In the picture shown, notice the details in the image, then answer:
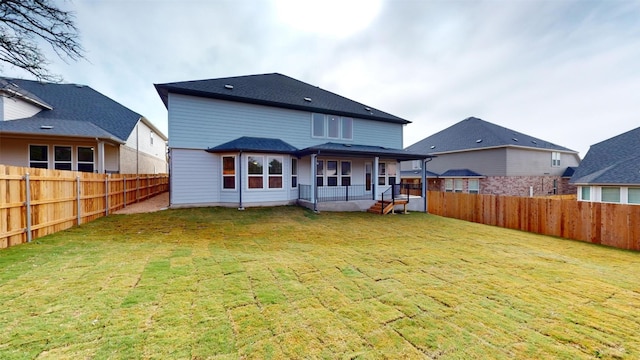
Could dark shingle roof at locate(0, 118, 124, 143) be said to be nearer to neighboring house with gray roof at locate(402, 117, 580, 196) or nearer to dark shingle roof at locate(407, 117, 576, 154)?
neighboring house with gray roof at locate(402, 117, 580, 196)

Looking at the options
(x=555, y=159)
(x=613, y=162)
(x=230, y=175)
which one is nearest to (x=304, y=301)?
(x=230, y=175)

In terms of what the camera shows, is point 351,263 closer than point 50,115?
Yes

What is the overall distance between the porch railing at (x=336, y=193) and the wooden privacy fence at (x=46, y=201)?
8.91 metres

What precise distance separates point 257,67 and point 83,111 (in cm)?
1189

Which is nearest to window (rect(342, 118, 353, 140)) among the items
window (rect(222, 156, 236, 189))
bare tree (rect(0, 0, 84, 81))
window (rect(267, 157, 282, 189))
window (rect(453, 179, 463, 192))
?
window (rect(267, 157, 282, 189))

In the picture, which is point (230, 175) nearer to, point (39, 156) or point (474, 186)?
point (39, 156)

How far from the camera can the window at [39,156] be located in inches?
513

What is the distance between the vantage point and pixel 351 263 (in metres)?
5.31

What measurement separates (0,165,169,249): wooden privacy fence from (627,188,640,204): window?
2644 cm

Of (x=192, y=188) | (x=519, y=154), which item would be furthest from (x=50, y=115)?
(x=519, y=154)

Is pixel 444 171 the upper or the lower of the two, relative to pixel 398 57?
lower

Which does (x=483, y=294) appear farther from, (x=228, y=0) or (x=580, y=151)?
(x=580, y=151)

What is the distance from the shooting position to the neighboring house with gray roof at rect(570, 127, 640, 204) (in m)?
14.4

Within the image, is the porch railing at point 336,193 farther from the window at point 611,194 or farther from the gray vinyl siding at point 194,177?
the window at point 611,194
